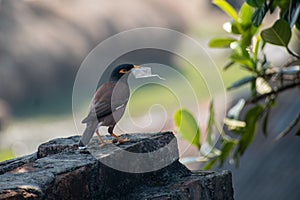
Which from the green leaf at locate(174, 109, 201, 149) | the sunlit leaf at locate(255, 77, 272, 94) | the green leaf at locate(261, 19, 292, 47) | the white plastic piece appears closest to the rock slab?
the white plastic piece

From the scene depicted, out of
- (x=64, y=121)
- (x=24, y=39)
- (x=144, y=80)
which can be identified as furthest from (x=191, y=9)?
(x=144, y=80)

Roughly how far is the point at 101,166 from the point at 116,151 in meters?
0.12

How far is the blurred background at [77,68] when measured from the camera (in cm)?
477

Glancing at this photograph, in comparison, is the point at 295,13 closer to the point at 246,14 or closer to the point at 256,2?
the point at 256,2

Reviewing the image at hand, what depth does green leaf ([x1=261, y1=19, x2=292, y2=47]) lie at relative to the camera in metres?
2.98

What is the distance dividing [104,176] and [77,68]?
9659 mm

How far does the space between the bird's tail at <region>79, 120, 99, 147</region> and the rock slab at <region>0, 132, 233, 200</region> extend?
3 centimetres

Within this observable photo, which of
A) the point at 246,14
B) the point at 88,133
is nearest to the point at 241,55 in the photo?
the point at 246,14

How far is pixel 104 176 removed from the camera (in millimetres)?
2680

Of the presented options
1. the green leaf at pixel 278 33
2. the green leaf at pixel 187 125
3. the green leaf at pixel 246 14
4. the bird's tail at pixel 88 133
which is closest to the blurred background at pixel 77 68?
the green leaf at pixel 187 125

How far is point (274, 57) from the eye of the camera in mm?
6020

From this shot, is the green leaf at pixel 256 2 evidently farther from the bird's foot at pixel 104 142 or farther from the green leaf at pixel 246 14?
the bird's foot at pixel 104 142

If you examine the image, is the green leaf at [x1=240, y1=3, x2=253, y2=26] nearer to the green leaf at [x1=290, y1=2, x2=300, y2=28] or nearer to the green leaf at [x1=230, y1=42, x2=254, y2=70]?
the green leaf at [x1=230, y1=42, x2=254, y2=70]

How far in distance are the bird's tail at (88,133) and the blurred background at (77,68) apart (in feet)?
6.03
